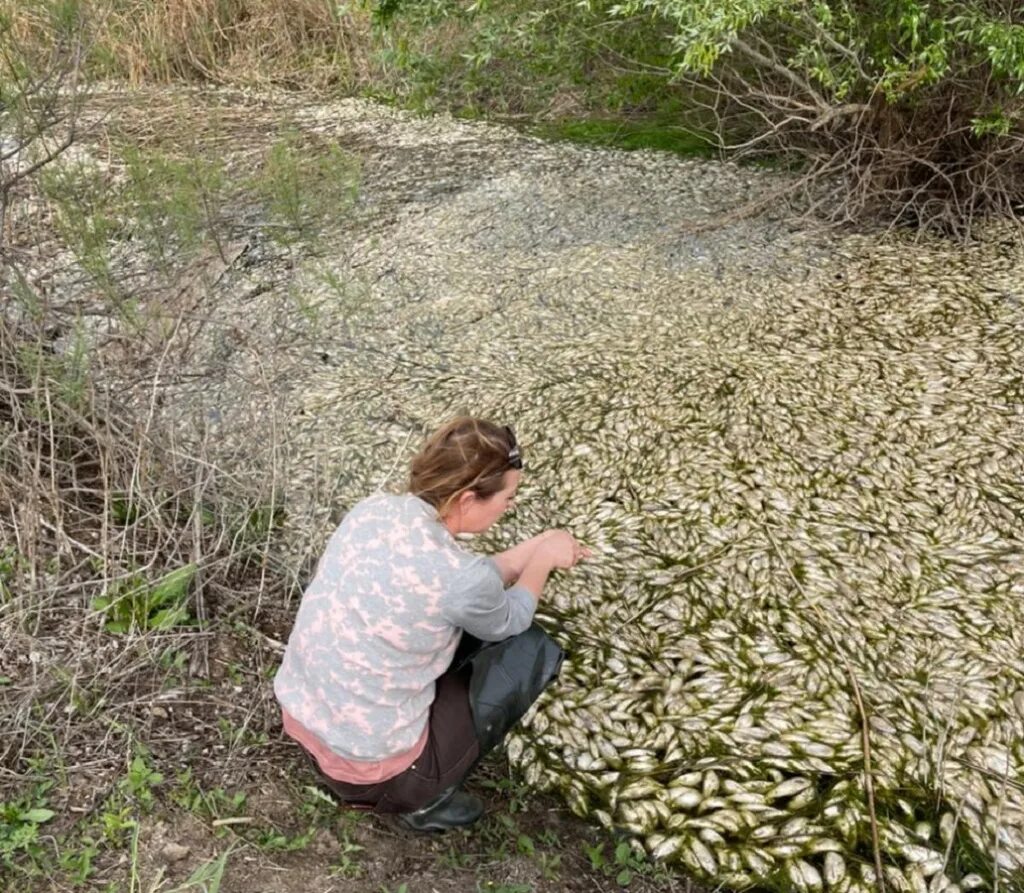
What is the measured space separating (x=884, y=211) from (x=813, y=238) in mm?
479

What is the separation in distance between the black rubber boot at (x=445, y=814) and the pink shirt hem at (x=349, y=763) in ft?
0.49

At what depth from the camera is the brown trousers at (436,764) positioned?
2320 millimetres

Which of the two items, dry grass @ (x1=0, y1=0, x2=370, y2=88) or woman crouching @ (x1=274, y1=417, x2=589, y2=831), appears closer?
woman crouching @ (x1=274, y1=417, x2=589, y2=831)

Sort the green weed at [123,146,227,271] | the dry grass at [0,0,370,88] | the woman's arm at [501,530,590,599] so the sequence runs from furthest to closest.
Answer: the dry grass at [0,0,370,88] < the green weed at [123,146,227,271] < the woman's arm at [501,530,590,599]

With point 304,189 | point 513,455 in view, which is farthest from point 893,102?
point 513,455

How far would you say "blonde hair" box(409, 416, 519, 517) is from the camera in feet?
7.38

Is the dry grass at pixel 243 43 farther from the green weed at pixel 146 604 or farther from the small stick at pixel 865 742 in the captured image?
the small stick at pixel 865 742

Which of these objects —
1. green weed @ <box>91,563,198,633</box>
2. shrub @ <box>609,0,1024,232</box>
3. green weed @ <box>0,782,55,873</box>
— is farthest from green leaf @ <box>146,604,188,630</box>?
shrub @ <box>609,0,1024,232</box>

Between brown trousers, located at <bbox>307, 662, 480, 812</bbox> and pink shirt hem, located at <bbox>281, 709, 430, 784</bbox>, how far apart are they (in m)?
0.02

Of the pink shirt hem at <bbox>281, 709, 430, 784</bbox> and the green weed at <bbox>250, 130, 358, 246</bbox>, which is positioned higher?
the green weed at <bbox>250, 130, 358, 246</bbox>

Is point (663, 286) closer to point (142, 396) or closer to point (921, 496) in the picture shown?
point (921, 496)

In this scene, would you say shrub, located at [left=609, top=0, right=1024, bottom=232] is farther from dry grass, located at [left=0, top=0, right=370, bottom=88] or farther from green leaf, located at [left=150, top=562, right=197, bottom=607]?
dry grass, located at [left=0, top=0, right=370, bottom=88]

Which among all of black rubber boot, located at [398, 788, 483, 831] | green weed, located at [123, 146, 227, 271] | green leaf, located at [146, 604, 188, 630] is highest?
green weed, located at [123, 146, 227, 271]

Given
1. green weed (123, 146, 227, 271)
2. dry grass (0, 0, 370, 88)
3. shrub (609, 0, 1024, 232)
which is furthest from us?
dry grass (0, 0, 370, 88)
